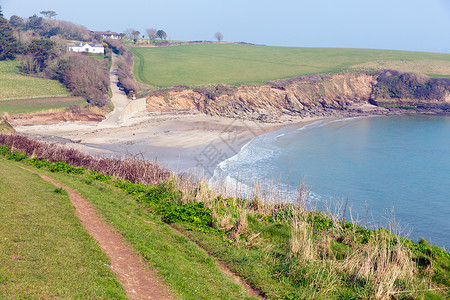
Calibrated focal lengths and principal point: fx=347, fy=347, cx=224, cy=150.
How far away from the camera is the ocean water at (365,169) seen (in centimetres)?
2227

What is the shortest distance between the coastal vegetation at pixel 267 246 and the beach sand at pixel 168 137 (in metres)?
11.9

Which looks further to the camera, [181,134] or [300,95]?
[300,95]

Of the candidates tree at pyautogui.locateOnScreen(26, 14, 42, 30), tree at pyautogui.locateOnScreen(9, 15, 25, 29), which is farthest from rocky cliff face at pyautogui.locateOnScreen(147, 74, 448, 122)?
tree at pyautogui.locateOnScreen(9, 15, 25, 29)

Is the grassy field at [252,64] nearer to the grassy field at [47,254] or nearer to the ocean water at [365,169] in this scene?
the ocean water at [365,169]

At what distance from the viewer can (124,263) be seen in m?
7.90

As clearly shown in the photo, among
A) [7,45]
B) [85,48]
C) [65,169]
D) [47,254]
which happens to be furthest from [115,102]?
[47,254]

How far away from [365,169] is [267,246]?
25.6m

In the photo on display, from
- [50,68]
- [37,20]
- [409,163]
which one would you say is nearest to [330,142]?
[409,163]

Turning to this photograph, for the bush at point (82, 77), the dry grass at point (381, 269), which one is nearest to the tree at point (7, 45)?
the bush at point (82, 77)

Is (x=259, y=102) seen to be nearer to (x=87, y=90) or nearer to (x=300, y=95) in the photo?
(x=300, y=95)

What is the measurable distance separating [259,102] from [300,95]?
1003cm

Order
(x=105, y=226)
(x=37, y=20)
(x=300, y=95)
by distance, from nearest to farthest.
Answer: (x=105, y=226) < (x=300, y=95) < (x=37, y=20)

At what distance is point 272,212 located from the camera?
13.6 meters

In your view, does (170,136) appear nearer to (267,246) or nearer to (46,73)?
(267,246)
